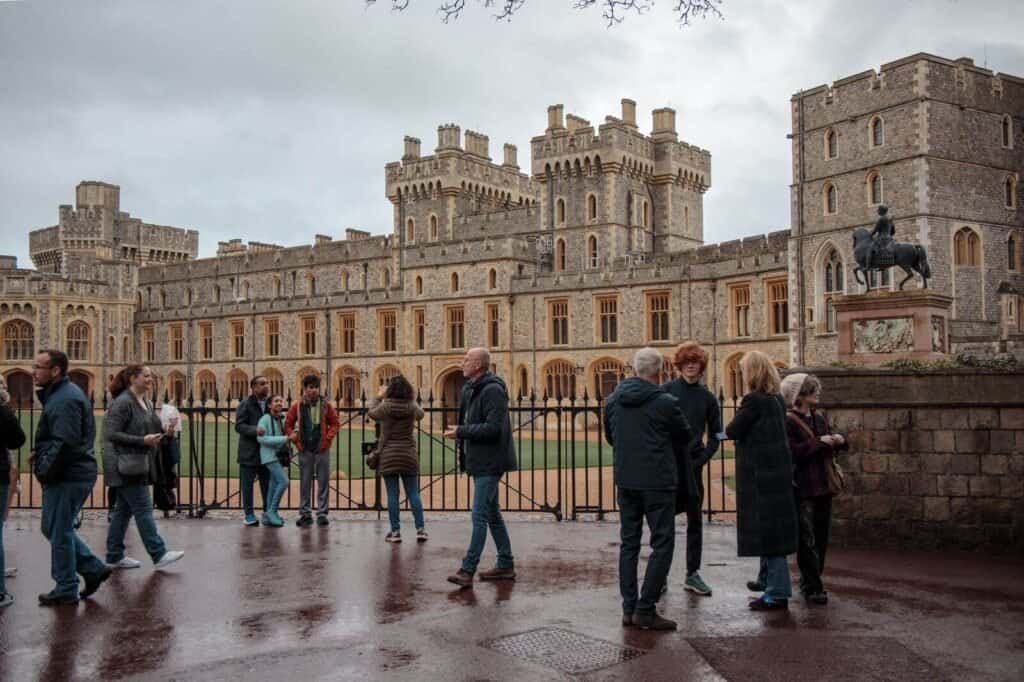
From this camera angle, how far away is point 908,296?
1569cm

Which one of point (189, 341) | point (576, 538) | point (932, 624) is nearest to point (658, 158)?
point (189, 341)

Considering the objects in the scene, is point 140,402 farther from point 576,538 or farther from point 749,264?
point 749,264

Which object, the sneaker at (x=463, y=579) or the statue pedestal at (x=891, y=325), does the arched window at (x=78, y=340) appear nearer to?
the statue pedestal at (x=891, y=325)

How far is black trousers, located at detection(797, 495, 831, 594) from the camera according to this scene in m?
6.92

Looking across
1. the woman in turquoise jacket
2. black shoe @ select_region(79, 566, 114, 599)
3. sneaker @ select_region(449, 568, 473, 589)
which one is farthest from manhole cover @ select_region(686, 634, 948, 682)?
the woman in turquoise jacket

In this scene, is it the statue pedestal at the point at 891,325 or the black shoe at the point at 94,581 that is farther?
the statue pedestal at the point at 891,325

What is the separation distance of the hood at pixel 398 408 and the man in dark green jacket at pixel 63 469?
8.85 feet

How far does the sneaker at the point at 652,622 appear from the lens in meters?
6.22

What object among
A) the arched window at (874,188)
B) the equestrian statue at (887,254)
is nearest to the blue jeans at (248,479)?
the equestrian statue at (887,254)

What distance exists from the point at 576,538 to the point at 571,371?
27813mm

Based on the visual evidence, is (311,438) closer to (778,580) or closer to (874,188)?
(778,580)

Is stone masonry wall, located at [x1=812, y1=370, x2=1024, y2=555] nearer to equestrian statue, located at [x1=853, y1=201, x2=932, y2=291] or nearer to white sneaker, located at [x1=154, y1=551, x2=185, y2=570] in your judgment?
white sneaker, located at [x1=154, y1=551, x2=185, y2=570]

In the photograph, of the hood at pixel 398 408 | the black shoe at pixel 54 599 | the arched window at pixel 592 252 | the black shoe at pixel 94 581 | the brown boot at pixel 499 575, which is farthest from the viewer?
the arched window at pixel 592 252

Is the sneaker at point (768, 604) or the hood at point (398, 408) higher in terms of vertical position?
the hood at point (398, 408)
